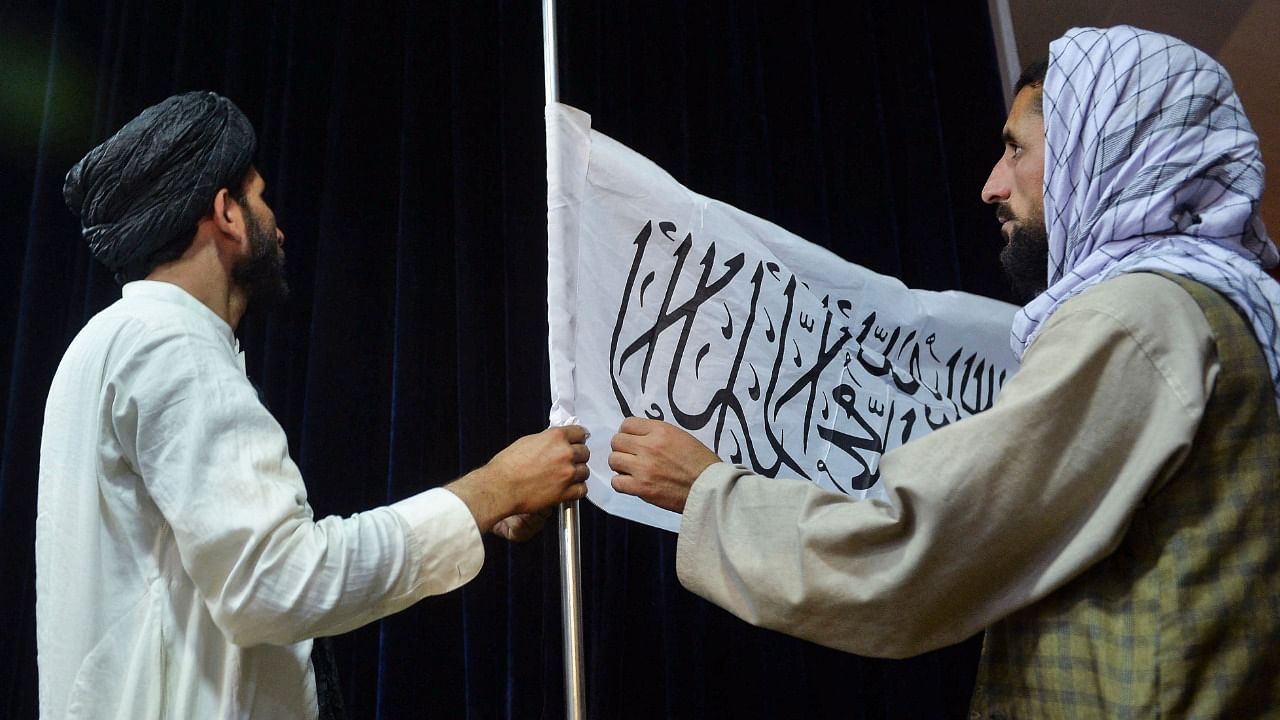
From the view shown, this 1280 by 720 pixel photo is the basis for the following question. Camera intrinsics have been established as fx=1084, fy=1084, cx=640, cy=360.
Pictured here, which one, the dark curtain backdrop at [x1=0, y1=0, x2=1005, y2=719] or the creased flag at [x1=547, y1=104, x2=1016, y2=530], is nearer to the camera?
the creased flag at [x1=547, y1=104, x2=1016, y2=530]

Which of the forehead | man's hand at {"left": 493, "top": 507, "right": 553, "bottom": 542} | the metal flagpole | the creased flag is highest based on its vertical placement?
the forehead

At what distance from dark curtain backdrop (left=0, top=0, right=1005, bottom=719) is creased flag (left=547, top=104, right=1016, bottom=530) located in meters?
0.63

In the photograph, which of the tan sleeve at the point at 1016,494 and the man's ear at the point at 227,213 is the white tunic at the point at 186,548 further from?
the tan sleeve at the point at 1016,494

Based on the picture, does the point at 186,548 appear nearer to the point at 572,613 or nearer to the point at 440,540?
the point at 440,540

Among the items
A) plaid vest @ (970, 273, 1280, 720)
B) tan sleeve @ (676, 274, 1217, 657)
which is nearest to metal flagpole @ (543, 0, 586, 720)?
tan sleeve @ (676, 274, 1217, 657)

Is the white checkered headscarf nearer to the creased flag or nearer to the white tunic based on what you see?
the creased flag

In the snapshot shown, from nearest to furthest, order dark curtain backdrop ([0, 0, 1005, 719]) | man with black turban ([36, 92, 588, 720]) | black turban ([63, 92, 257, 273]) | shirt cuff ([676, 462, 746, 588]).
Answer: man with black turban ([36, 92, 588, 720]) < shirt cuff ([676, 462, 746, 588]) < black turban ([63, 92, 257, 273]) < dark curtain backdrop ([0, 0, 1005, 719])

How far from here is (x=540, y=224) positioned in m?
2.32

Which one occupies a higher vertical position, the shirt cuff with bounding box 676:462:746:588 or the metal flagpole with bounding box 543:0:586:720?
the shirt cuff with bounding box 676:462:746:588

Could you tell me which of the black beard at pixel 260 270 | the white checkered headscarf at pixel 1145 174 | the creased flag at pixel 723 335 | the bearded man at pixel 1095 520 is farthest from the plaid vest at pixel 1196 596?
the black beard at pixel 260 270

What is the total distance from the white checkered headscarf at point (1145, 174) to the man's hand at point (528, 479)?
58cm

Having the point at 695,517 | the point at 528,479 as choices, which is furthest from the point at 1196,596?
the point at 528,479

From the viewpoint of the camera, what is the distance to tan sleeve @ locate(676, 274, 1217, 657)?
1.03 meters

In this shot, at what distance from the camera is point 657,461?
133 centimetres
